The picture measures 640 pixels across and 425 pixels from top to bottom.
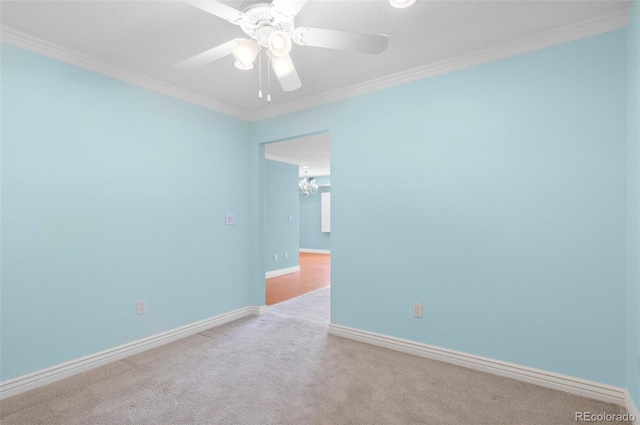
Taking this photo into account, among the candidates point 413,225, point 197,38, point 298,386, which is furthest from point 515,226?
point 197,38

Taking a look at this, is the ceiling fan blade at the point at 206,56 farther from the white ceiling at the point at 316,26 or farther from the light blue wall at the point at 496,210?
the light blue wall at the point at 496,210

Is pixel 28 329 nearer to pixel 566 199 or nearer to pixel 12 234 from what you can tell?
pixel 12 234

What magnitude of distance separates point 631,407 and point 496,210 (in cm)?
140

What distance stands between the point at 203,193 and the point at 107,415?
2.10 metres

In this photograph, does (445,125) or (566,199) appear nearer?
(566,199)

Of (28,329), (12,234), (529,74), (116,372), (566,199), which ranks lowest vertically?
(116,372)

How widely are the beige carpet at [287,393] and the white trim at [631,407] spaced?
0.07 m

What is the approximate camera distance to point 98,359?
2584 millimetres

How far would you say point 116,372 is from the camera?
8.21 feet

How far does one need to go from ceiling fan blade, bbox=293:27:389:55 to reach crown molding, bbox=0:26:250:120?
6.49 feet

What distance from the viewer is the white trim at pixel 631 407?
177 cm

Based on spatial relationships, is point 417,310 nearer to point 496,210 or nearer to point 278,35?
point 496,210

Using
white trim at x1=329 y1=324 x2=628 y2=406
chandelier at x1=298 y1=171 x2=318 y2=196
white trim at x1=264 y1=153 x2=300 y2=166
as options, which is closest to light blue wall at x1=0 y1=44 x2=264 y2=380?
white trim at x1=329 y1=324 x2=628 y2=406

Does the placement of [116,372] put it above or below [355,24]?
below
